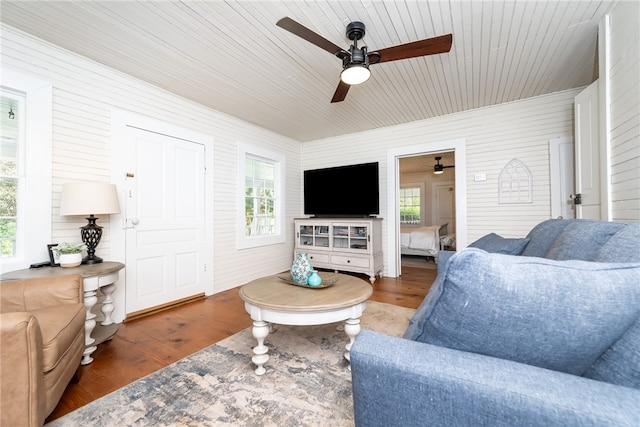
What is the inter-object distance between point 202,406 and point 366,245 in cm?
322

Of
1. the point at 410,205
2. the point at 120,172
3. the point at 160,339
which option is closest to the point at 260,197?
the point at 120,172

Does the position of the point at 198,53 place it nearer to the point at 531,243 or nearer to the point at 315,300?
the point at 315,300

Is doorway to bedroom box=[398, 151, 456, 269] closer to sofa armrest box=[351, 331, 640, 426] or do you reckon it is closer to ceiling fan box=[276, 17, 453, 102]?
ceiling fan box=[276, 17, 453, 102]

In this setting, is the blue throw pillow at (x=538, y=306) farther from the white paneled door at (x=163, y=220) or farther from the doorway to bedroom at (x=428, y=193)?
the doorway to bedroom at (x=428, y=193)

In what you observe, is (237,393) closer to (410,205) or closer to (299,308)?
(299,308)

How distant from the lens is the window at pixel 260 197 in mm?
4184

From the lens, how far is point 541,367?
70 centimetres

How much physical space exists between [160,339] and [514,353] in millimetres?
2670

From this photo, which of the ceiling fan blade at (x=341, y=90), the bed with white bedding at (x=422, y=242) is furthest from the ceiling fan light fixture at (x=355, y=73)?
the bed with white bedding at (x=422, y=242)

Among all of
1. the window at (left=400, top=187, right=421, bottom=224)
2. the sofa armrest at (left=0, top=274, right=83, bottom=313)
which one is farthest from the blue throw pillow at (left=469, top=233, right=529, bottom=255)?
the window at (left=400, top=187, right=421, bottom=224)

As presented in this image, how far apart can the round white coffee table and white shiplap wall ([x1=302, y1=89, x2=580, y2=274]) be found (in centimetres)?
269

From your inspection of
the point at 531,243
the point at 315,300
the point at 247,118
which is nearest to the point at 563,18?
the point at 531,243

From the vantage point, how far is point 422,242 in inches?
232

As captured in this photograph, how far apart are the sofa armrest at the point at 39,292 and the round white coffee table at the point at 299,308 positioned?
3.61 ft
